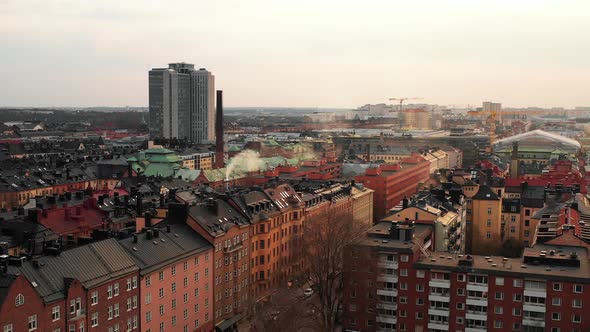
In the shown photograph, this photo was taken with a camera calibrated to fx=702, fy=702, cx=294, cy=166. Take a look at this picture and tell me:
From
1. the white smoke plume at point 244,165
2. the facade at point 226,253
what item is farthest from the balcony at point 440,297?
the white smoke plume at point 244,165

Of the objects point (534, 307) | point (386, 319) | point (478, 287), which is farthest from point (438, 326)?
point (534, 307)

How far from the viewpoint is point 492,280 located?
36.6 meters

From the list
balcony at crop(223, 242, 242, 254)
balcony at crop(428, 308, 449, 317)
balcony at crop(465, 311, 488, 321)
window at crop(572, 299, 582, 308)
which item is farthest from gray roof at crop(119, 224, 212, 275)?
window at crop(572, 299, 582, 308)

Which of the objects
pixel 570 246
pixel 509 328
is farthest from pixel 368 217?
pixel 509 328

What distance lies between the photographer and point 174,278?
1464 inches

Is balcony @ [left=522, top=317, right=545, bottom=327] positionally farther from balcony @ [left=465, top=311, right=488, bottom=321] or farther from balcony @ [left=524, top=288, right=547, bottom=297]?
balcony @ [left=465, top=311, right=488, bottom=321]

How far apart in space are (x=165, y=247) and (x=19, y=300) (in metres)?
10.8

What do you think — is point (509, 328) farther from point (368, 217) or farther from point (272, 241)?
point (368, 217)

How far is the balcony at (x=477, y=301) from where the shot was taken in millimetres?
36719

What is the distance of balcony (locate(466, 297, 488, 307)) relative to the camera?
36.7m

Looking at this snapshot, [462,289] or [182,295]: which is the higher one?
[462,289]

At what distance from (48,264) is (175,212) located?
12172mm

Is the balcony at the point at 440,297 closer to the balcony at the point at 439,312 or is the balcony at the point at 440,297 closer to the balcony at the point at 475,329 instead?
the balcony at the point at 439,312

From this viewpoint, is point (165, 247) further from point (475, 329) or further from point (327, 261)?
point (475, 329)
